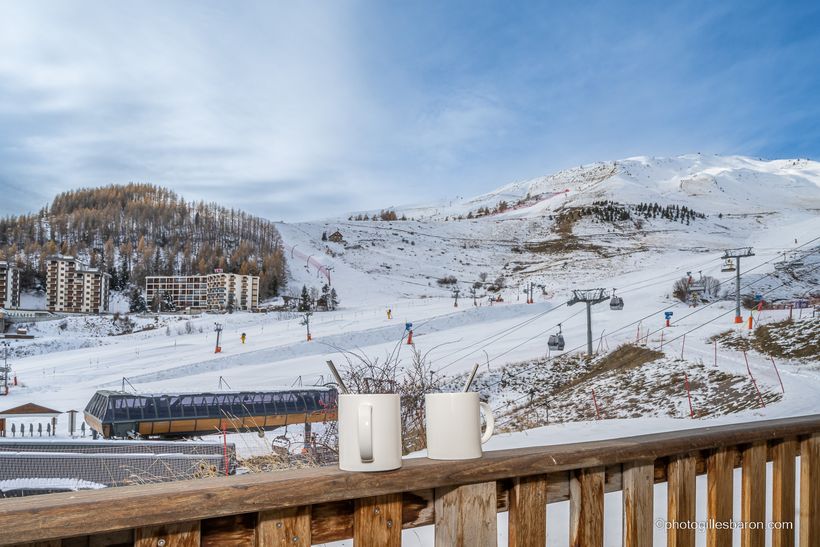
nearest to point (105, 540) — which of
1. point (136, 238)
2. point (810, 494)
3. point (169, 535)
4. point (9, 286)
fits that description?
point (169, 535)

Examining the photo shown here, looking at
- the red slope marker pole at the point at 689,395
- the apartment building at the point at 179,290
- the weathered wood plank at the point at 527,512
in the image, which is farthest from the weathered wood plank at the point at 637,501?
the apartment building at the point at 179,290

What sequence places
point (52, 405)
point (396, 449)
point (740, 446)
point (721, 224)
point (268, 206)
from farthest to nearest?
point (268, 206) → point (721, 224) → point (52, 405) → point (740, 446) → point (396, 449)

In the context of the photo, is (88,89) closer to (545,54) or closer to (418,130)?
(418,130)

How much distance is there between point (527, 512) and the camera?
69 cm

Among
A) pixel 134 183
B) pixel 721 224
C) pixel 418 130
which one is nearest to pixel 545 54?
pixel 418 130

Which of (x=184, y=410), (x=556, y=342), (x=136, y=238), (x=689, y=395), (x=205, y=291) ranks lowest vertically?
(x=184, y=410)

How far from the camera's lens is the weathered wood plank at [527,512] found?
2.25 feet

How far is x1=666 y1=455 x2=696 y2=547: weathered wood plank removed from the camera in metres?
0.82

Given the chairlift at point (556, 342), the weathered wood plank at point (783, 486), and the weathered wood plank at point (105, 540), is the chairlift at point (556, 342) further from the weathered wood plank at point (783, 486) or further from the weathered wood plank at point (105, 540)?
the weathered wood plank at point (105, 540)

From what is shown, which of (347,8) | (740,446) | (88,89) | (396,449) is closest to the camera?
(396,449)

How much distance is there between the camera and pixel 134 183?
695 cm

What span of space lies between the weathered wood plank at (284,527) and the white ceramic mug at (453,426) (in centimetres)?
16

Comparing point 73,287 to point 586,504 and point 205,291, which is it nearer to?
point 205,291

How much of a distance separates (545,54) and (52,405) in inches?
216
